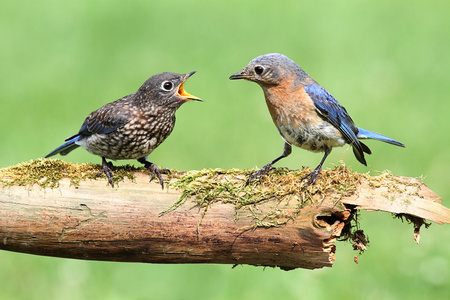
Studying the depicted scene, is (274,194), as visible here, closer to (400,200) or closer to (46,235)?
(400,200)

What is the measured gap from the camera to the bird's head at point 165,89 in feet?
20.5

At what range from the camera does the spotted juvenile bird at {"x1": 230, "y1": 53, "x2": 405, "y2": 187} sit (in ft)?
19.9

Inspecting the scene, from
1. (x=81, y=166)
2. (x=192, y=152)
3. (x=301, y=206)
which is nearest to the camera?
(x=301, y=206)

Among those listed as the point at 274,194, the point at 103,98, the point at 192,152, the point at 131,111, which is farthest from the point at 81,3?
the point at 274,194

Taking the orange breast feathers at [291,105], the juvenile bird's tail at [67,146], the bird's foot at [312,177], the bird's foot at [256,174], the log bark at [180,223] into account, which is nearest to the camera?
the log bark at [180,223]

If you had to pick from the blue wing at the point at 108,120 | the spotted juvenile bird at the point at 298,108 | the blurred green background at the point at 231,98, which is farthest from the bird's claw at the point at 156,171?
the blurred green background at the point at 231,98

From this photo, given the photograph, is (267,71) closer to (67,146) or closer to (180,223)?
(180,223)

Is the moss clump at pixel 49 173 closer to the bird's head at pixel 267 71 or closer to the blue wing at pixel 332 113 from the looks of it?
the bird's head at pixel 267 71

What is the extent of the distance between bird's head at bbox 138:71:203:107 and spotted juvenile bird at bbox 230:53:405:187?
1.64 ft

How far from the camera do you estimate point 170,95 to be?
6.29 meters

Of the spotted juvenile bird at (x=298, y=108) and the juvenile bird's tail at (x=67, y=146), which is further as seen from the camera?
the juvenile bird's tail at (x=67, y=146)

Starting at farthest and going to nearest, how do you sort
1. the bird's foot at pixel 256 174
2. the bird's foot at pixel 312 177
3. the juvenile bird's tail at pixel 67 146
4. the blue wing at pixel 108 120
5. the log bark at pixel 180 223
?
the juvenile bird's tail at pixel 67 146, the blue wing at pixel 108 120, the bird's foot at pixel 256 174, the bird's foot at pixel 312 177, the log bark at pixel 180 223

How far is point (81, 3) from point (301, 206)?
9.95 m

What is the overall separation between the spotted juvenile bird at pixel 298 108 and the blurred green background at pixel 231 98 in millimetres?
2515
